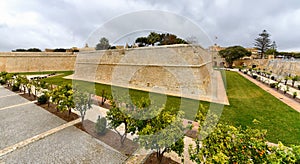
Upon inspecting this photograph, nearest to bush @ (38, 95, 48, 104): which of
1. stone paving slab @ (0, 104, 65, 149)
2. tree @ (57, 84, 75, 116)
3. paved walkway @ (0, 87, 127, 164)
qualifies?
stone paving slab @ (0, 104, 65, 149)

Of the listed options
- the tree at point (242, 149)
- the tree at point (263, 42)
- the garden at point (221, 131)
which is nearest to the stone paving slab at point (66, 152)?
the garden at point (221, 131)

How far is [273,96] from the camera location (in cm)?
995

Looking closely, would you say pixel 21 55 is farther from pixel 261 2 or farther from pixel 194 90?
pixel 261 2

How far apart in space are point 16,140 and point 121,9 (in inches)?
261

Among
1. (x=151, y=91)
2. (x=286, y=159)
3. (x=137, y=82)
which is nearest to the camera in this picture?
(x=286, y=159)

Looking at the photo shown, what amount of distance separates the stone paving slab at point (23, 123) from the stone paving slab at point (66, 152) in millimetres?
872

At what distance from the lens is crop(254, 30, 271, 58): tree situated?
3741 cm

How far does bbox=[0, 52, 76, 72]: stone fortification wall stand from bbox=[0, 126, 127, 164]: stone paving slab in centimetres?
2582

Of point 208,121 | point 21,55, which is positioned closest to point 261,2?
point 208,121

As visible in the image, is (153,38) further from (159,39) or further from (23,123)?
(23,123)

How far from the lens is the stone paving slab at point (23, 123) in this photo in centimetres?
500

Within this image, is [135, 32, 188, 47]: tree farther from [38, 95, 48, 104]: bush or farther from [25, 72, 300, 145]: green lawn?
[38, 95, 48, 104]: bush

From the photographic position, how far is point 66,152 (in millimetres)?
4141

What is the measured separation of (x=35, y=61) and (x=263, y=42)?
166 feet
